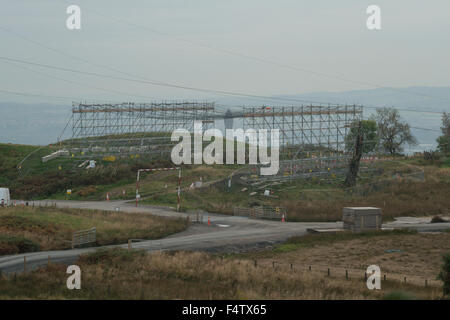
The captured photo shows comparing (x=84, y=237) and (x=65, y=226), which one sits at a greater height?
(x=65, y=226)

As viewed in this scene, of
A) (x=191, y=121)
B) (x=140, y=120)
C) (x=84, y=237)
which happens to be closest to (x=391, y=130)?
(x=191, y=121)

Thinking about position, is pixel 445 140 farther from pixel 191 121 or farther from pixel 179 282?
pixel 179 282

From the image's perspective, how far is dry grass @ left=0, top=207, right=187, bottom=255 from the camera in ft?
104

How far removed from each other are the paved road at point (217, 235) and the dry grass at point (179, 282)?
3.33m

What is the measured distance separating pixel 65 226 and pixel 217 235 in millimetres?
10510

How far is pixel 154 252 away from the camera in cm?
2925

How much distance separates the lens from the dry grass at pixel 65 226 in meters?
31.8

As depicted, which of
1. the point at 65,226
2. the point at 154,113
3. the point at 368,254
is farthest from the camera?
the point at 154,113

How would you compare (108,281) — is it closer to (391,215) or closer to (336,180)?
(391,215)

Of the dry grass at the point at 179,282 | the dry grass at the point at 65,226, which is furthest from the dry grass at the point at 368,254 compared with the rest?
the dry grass at the point at 65,226

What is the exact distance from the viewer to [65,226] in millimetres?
35875
